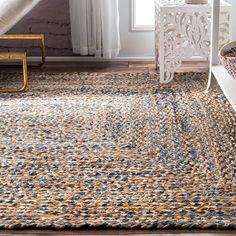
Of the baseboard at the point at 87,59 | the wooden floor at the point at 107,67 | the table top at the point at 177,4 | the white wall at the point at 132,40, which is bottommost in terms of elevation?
the wooden floor at the point at 107,67

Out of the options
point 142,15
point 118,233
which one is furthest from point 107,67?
point 118,233

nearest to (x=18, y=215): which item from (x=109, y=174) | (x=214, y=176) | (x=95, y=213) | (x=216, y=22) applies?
(x=95, y=213)

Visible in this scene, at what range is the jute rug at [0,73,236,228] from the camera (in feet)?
4.78

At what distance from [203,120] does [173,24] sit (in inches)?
29.3

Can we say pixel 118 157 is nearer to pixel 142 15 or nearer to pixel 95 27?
pixel 95 27

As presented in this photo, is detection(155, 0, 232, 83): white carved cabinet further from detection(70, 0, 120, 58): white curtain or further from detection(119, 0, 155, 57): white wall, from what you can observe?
detection(119, 0, 155, 57): white wall

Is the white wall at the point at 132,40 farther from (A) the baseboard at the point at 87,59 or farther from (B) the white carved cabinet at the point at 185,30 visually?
(B) the white carved cabinet at the point at 185,30

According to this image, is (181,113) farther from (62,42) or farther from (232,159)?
(62,42)

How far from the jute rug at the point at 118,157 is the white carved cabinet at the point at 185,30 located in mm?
193

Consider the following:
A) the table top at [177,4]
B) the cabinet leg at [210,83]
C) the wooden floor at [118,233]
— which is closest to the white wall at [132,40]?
the table top at [177,4]

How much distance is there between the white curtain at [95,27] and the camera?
11.1 ft

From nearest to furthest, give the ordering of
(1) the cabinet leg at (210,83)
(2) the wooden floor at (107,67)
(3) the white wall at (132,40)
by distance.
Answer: (1) the cabinet leg at (210,83), (2) the wooden floor at (107,67), (3) the white wall at (132,40)

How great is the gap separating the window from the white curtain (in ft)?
0.61

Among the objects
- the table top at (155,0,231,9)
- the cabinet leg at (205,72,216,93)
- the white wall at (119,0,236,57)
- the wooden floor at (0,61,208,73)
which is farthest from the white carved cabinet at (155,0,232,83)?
the white wall at (119,0,236,57)
